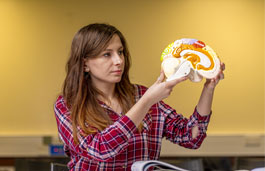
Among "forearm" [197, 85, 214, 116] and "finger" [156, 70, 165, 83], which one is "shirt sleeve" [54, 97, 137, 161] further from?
"forearm" [197, 85, 214, 116]

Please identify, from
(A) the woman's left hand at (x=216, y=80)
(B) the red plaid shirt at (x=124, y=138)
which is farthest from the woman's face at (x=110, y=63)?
(A) the woman's left hand at (x=216, y=80)

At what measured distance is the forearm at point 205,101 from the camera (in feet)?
6.28

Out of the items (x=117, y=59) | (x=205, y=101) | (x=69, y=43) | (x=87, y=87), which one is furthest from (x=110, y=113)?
(x=69, y=43)


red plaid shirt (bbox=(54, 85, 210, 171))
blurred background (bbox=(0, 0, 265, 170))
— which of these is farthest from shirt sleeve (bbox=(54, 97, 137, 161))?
blurred background (bbox=(0, 0, 265, 170))

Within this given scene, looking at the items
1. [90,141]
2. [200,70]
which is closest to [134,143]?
[90,141]

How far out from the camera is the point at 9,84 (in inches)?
151

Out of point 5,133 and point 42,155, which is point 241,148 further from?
point 5,133

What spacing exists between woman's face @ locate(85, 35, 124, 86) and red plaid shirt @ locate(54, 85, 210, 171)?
0.16 m

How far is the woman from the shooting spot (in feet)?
5.77

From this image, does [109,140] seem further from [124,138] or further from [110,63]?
[110,63]

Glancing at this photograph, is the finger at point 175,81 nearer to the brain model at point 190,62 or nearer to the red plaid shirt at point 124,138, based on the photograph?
the brain model at point 190,62

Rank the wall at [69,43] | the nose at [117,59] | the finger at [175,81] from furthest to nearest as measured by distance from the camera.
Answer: the wall at [69,43]
the nose at [117,59]
the finger at [175,81]

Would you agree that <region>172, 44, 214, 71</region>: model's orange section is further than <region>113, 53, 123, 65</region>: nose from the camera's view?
No

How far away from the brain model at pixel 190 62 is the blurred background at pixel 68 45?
204 centimetres
